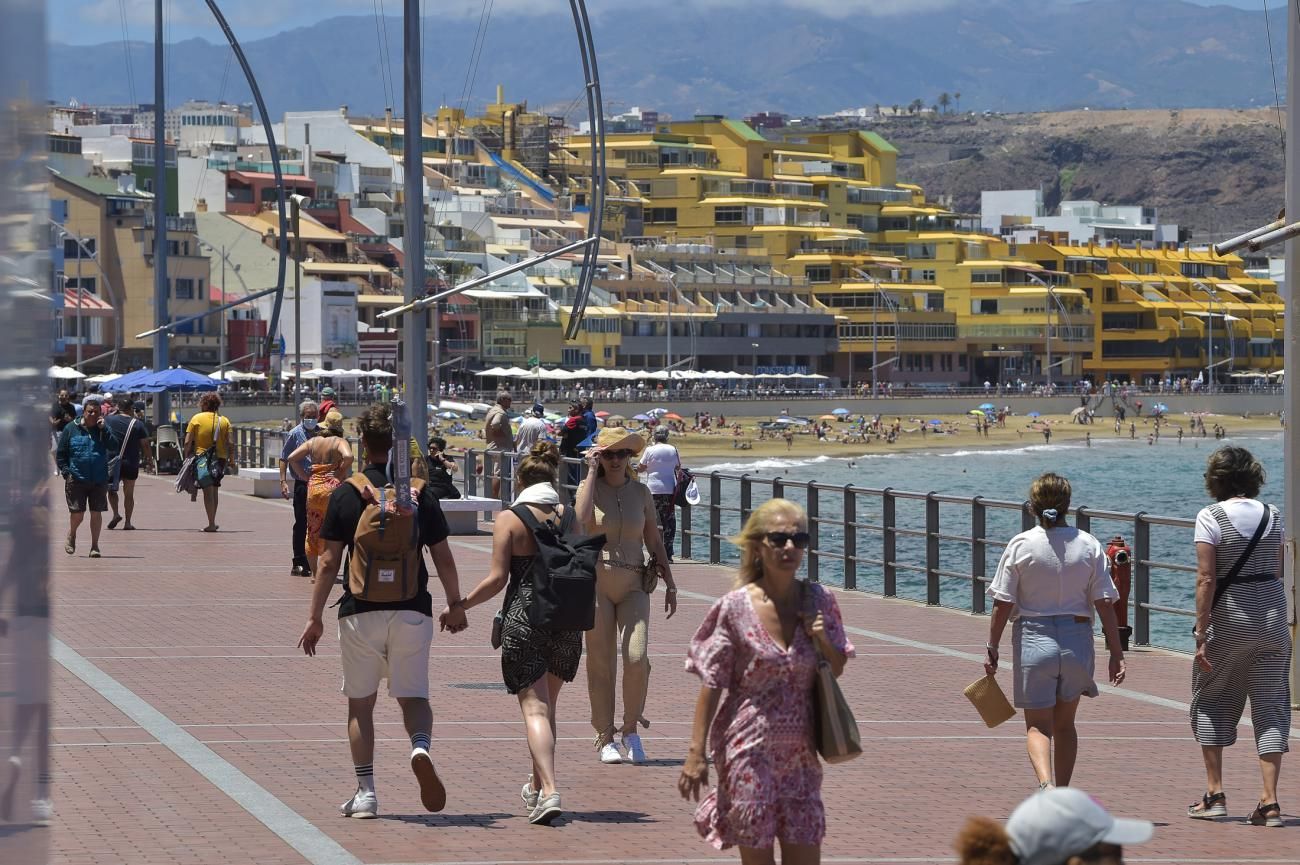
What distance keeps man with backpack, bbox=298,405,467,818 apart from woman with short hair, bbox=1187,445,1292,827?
3.07 metres

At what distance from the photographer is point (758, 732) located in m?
6.23

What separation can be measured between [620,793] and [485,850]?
1527 mm

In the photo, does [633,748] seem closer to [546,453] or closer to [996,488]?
[546,453]

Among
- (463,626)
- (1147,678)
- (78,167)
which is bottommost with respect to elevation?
(1147,678)

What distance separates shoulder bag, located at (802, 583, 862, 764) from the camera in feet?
20.4

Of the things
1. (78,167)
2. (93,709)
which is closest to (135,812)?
(93,709)

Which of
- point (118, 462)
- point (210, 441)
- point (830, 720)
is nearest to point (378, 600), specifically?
point (830, 720)

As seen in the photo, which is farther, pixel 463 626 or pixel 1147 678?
pixel 1147 678

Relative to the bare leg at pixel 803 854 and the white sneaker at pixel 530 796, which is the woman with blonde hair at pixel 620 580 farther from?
the bare leg at pixel 803 854

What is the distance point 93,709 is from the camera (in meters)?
12.0

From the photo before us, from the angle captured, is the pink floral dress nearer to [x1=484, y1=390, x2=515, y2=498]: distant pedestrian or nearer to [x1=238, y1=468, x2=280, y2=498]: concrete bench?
[x1=484, y1=390, x2=515, y2=498]: distant pedestrian

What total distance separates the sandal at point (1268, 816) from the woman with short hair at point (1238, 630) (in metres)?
0.14

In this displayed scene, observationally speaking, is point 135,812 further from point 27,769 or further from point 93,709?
point 27,769

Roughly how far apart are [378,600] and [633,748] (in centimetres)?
224
